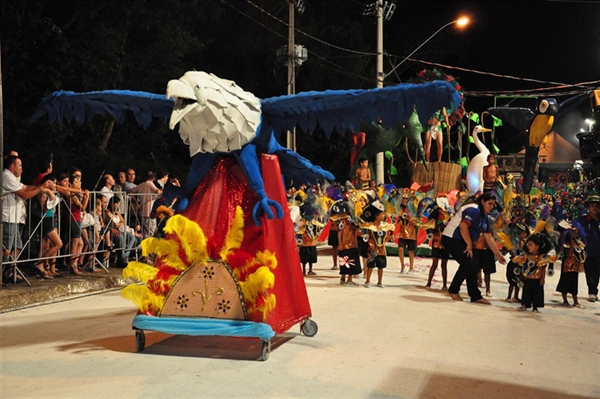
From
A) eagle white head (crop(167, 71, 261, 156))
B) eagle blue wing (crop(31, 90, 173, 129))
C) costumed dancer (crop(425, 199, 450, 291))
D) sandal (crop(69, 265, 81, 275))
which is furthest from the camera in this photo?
costumed dancer (crop(425, 199, 450, 291))

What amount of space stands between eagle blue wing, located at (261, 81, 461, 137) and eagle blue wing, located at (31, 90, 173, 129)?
3.46 feet

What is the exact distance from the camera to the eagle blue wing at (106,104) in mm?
6582

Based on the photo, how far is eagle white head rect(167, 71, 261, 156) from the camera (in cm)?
583

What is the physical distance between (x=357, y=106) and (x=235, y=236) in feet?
5.16

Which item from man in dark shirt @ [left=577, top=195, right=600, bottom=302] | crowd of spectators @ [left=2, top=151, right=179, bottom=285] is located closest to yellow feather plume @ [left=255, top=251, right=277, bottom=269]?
crowd of spectators @ [left=2, top=151, right=179, bottom=285]

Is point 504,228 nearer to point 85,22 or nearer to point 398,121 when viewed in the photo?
point 398,121

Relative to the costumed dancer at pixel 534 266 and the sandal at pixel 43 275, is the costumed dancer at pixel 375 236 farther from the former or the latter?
the sandal at pixel 43 275

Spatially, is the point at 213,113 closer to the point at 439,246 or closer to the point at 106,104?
the point at 106,104

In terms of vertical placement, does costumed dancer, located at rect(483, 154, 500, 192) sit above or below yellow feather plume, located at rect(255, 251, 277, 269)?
above

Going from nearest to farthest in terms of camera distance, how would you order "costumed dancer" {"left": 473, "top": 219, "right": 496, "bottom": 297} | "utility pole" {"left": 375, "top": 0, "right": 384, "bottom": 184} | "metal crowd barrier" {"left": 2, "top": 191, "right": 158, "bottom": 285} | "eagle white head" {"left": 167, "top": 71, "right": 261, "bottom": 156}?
1. "eagle white head" {"left": 167, "top": 71, "right": 261, "bottom": 156}
2. "metal crowd barrier" {"left": 2, "top": 191, "right": 158, "bottom": 285}
3. "costumed dancer" {"left": 473, "top": 219, "right": 496, "bottom": 297}
4. "utility pole" {"left": 375, "top": 0, "right": 384, "bottom": 184}

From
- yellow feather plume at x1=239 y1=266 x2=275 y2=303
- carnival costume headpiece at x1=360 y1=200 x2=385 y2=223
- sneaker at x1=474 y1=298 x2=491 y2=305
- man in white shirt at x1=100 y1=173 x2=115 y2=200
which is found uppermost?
man in white shirt at x1=100 y1=173 x2=115 y2=200

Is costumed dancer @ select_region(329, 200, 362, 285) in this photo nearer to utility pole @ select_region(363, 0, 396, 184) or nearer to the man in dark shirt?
the man in dark shirt

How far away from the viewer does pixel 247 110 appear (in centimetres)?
616

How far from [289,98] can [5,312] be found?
4508 mm
